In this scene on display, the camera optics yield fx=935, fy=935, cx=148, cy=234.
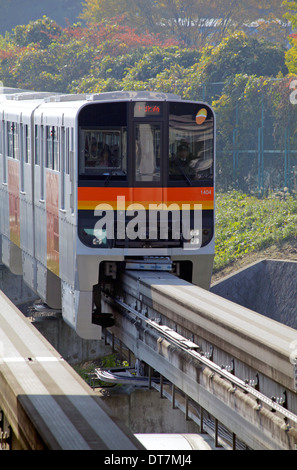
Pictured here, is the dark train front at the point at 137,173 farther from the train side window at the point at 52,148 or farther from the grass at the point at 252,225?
the grass at the point at 252,225

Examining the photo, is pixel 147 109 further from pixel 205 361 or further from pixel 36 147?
pixel 205 361

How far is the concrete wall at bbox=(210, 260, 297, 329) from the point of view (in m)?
18.4

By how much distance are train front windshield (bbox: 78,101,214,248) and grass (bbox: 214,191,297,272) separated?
36.4 feet

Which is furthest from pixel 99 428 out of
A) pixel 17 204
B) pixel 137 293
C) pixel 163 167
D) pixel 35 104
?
pixel 17 204

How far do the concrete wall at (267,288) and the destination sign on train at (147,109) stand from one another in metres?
7.33

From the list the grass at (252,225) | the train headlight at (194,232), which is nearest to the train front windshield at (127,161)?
the train headlight at (194,232)

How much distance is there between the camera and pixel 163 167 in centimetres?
1219

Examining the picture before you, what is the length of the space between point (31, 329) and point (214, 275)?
1332cm

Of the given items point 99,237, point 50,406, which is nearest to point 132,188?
point 99,237

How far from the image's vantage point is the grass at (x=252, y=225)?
23.2 metres

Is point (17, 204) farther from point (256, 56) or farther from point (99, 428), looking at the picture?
point (256, 56)

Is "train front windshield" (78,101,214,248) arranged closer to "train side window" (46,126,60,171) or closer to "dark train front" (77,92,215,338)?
"dark train front" (77,92,215,338)

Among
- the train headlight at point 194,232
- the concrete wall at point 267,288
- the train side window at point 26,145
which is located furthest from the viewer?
the concrete wall at point 267,288

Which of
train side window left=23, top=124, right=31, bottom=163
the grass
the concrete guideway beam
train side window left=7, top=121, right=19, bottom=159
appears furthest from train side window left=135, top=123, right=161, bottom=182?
the grass
